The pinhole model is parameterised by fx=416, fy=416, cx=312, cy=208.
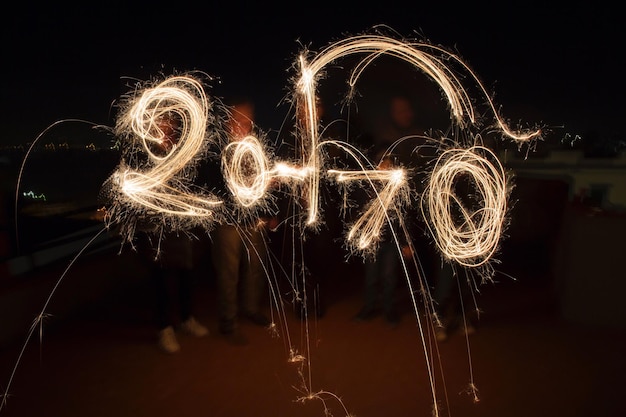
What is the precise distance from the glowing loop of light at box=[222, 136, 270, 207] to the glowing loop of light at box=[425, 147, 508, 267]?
5.03ft

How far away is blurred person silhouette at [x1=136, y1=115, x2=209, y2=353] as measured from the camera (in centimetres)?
340

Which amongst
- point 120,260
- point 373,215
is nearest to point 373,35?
point 373,215

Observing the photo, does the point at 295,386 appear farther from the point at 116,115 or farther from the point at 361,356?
the point at 116,115

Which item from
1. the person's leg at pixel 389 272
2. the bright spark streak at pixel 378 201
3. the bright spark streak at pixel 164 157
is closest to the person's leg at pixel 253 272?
the bright spark streak at pixel 164 157

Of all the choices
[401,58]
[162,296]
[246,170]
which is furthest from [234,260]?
[401,58]

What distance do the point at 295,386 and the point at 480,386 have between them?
4.54ft

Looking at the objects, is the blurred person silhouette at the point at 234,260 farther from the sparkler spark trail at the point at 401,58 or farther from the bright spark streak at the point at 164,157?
the sparkler spark trail at the point at 401,58

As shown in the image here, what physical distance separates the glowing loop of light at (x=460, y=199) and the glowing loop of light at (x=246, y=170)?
1532 mm

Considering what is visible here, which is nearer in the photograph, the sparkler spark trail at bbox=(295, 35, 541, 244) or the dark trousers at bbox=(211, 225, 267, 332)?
the sparkler spark trail at bbox=(295, 35, 541, 244)

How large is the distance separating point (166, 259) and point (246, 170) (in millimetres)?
1058

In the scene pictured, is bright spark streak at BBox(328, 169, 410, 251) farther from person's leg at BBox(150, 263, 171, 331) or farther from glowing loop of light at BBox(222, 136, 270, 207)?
person's leg at BBox(150, 263, 171, 331)

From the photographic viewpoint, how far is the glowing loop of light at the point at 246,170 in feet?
11.9

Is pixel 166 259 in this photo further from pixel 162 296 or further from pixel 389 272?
pixel 389 272

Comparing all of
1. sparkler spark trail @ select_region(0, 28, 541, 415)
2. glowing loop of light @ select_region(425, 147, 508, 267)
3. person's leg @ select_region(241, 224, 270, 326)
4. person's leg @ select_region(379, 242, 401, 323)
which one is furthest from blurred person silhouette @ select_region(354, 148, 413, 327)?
person's leg @ select_region(241, 224, 270, 326)
